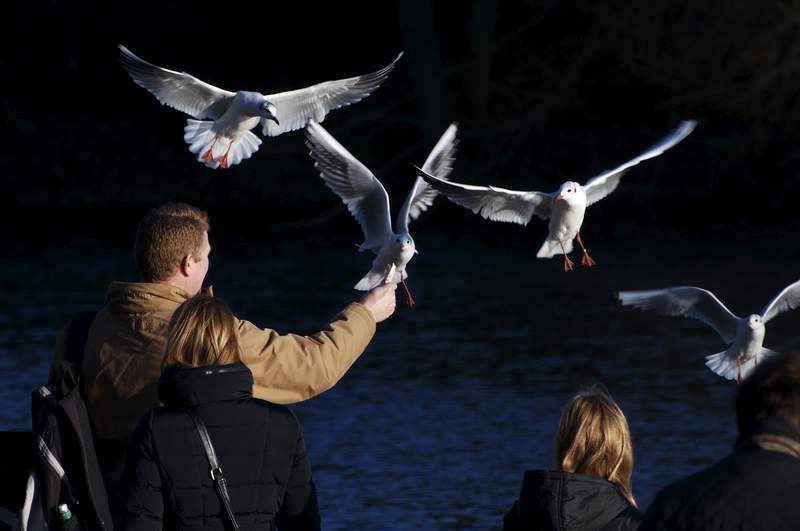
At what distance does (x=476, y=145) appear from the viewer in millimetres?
26141

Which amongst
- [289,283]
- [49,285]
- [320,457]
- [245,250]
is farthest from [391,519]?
[245,250]

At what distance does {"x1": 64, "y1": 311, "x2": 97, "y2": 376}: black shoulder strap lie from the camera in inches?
117

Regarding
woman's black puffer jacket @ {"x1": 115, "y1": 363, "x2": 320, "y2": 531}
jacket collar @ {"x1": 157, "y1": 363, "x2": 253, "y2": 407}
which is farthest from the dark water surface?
jacket collar @ {"x1": 157, "y1": 363, "x2": 253, "y2": 407}

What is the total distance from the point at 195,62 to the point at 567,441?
28.9 metres

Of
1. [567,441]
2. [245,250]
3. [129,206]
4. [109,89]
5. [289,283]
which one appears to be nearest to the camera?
[567,441]

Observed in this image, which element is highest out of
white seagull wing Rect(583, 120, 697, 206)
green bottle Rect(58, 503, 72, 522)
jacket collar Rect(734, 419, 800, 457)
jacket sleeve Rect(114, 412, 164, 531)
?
white seagull wing Rect(583, 120, 697, 206)

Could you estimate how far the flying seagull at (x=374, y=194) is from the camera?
5750 millimetres

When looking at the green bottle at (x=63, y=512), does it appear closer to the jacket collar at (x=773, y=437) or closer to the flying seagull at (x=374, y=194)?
the jacket collar at (x=773, y=437)

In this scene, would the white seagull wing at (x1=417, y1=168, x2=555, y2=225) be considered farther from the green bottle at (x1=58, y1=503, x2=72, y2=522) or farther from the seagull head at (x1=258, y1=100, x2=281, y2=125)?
the green bottle at (x1=58, y1=503, x2=72, y2=522)

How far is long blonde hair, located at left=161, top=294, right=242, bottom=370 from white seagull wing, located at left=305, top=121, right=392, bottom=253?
10.5ft

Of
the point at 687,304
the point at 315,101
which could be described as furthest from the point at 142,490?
the point at 687,304

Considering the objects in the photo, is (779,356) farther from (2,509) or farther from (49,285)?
(49,285)

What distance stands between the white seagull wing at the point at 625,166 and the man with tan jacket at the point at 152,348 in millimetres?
2379

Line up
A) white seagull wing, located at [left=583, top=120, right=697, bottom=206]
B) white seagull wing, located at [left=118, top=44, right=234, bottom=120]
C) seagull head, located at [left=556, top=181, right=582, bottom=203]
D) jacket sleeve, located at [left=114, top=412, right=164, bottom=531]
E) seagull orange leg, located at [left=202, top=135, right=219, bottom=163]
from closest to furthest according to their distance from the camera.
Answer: jacket sleeve, located at [left=114, top=412, right=164, bottom=531]
white seagull wing, located at [left=583, top=120, right=697, bottom=206]
seagull head, located at [left=556, top=181, right=582, bottom=203]
seagull orange leg, located at [left=202, top=135, right=219, bottom=163]
white seagull wing, located at [left=118, top=44, right=234, bottom=120]
